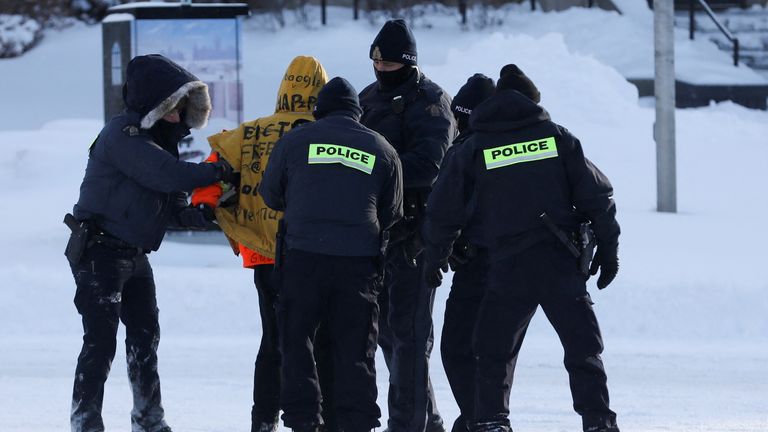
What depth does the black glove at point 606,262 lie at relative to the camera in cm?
561

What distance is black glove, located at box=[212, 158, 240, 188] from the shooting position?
586 centimetres

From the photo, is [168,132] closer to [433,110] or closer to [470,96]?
[433,110]

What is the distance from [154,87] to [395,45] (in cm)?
109

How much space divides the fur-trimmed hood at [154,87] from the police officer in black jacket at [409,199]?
0.88m

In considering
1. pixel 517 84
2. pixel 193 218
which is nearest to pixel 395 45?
pixel 517 84

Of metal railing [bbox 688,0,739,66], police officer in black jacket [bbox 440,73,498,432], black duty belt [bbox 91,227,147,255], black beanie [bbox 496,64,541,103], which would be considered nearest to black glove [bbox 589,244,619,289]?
police officer in black jacket [bbox 440,73,498,432]

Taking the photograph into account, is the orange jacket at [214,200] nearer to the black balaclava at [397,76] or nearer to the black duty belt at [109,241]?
the black duty belt at [109,241]

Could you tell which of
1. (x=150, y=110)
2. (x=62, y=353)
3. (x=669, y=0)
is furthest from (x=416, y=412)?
(x=669, y=0)

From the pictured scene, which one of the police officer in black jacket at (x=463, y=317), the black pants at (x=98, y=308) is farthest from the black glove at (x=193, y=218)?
the police officer in black jacket at (x=463, y=317)

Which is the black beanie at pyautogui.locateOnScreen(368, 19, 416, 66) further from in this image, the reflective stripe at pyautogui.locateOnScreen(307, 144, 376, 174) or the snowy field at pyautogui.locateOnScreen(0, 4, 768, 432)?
the snowy field at pyautogui.locateOnScreen(0, 4, 768, 432)

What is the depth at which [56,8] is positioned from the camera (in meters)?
23.3

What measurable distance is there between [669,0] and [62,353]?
23.1ft

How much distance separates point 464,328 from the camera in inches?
241

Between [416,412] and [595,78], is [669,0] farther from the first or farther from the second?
[416,412]
